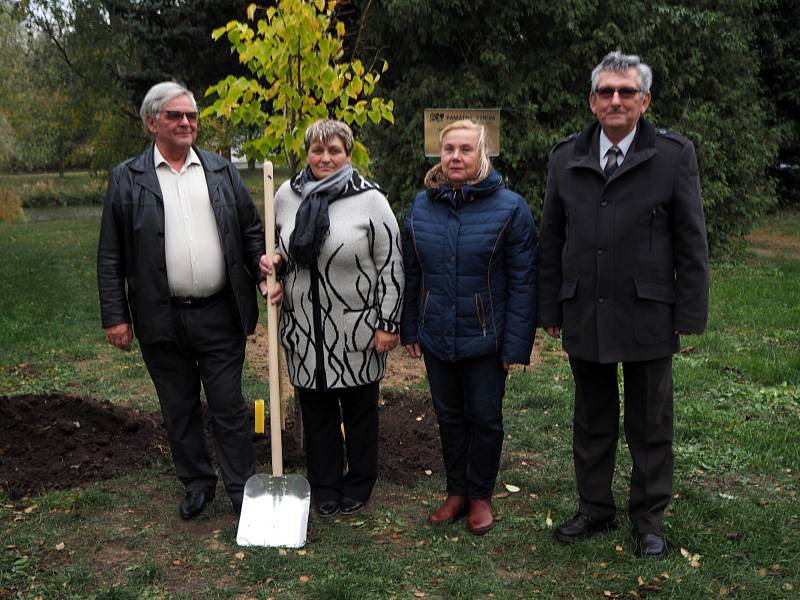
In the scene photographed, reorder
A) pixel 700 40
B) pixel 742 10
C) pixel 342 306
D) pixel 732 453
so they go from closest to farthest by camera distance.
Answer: pixel 342 306
pixel 732 453
pixel 700 40
pixel 742 10

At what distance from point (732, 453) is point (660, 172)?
2339mm

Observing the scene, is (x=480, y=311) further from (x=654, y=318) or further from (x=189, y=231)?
(x=189, y=231)

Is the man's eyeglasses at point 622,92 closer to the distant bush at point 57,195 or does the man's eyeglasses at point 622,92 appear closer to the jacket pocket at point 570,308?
the jacket pocket at point 570,308

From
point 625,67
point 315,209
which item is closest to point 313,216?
point 315,209

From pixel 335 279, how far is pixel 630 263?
1326mm

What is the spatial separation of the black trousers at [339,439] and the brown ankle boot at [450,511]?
0.41m

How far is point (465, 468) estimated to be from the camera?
421 cm

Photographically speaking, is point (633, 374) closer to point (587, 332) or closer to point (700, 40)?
point (587, 332)

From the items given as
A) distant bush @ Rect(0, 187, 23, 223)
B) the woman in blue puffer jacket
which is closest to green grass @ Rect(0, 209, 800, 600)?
the woman in blue puffer jacket

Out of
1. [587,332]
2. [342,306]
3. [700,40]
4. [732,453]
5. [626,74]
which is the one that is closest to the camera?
[626,74]

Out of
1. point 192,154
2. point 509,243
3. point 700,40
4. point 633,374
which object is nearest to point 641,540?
point 633,374

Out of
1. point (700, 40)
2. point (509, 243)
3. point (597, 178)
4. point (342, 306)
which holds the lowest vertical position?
point (342, 306)

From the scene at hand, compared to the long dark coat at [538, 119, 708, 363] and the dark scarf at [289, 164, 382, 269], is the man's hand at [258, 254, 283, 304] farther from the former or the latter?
the long dark coat at [538, 119, 708, 363]

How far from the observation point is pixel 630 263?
3.56 metres
